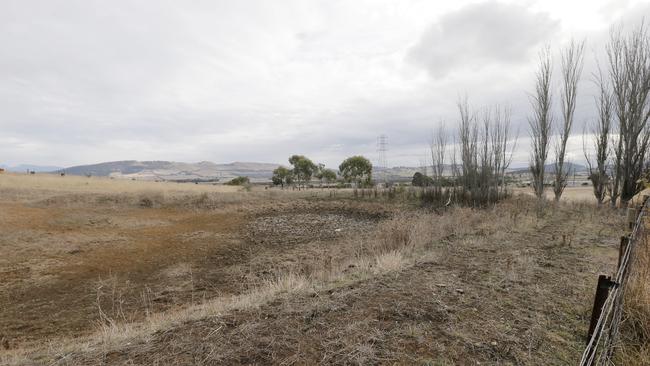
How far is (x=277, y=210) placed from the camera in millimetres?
21734

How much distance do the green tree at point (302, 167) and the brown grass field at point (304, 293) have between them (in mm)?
45646

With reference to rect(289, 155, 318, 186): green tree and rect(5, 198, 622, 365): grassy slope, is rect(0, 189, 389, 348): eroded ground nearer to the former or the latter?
rect(5, 198, 622, 365): grassy slope

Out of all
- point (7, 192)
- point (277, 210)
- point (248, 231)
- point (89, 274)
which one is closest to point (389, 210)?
point (277, 210)

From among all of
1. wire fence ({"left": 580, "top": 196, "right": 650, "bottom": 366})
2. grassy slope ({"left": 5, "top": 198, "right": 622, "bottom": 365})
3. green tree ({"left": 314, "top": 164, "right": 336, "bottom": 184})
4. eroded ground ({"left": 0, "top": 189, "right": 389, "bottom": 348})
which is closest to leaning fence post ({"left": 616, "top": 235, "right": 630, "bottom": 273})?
wire fence ({"left": 580, "top": 196, "right": 650, "bottom": 366})

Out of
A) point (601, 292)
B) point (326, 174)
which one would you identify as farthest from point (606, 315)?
point (326, 174)

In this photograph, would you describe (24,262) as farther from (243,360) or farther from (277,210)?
(277,210)

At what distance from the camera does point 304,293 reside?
14.6 ft

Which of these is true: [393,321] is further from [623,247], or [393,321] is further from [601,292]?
[623,247]

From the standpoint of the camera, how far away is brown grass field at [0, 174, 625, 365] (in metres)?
2.91

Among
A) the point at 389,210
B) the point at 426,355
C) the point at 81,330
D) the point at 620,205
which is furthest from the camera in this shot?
the point at 389,210

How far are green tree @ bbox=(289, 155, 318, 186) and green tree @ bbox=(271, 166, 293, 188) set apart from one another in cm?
138

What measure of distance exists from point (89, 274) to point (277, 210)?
13.7 meters

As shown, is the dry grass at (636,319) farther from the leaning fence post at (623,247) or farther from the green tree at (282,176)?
the green tree at (282,176)

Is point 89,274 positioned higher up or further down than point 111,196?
further down
